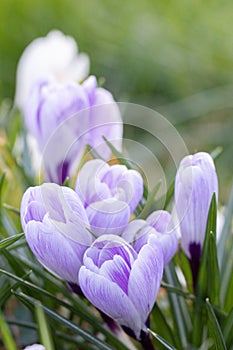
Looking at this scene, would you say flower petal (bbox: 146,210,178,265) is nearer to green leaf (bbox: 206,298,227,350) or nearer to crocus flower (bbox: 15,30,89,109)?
green leaf (bbox: 206,298,227,350)

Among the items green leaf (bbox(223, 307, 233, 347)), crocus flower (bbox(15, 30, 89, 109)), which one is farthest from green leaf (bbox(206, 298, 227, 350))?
crocus flower (bbox(15, 30, 89, 109))

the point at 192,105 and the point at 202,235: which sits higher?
the point at 192,105

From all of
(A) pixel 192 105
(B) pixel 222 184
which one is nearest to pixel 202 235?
(B) pixel 222 184

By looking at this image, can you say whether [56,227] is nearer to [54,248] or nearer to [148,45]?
[54,248]

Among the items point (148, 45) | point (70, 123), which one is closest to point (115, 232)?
point (70, 123)

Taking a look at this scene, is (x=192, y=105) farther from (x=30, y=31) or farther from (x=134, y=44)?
(x=30, y=31)

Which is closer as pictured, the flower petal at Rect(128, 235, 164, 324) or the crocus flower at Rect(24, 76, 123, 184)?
the flower petal at Rect(128, 235, 164, 324)
